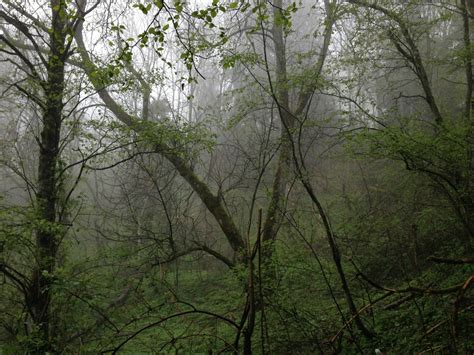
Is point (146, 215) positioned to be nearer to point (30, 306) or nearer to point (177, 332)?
point (177, 332)

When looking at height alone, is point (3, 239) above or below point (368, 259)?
above

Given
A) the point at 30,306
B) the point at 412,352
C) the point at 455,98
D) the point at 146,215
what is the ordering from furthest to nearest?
the point at 455,98 → the point at 146,215 → the point at 30,306 → the point at 412,352

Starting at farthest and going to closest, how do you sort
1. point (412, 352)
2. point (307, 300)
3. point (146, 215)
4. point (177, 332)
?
point (146, 215) < point (177, 332) < point (307, 300) < point (412, 352)

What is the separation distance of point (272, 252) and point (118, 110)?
17.5ft

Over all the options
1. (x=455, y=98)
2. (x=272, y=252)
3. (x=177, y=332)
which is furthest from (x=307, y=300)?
(x=455, y=98)

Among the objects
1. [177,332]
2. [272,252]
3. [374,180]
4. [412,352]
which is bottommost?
[177,332]

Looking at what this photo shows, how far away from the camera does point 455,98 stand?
12867 mm

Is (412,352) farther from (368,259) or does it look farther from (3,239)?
(3,239)

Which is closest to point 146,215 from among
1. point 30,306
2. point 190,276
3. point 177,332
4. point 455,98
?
point 190,276

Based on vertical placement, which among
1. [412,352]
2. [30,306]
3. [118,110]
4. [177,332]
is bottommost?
[177,332]

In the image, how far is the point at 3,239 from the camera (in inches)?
171

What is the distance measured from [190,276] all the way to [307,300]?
6077 mm

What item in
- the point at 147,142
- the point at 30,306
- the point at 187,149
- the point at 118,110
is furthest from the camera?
the point at 118,110

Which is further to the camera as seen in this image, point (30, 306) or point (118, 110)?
point (118, 110)
